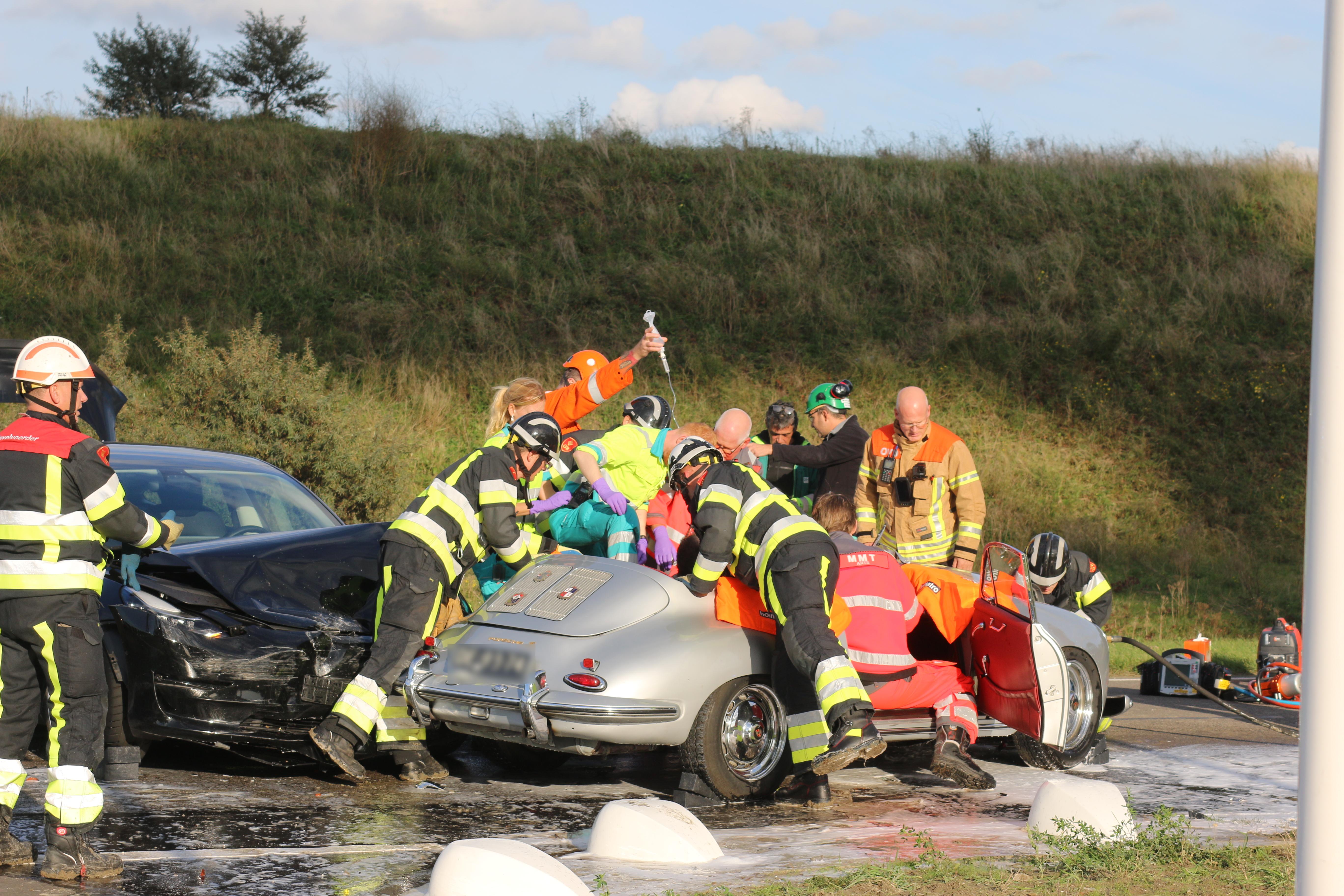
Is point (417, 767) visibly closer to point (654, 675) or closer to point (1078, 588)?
point (654, 675)

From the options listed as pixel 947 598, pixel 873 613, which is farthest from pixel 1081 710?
pixel 873 613

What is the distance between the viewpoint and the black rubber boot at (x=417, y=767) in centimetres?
643

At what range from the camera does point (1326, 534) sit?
115 inches

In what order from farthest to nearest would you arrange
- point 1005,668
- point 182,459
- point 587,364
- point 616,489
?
1. point 587,364
2. point 616,489
3. point 182,459
4. point 1005,668

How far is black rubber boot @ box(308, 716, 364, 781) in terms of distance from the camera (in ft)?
19.5

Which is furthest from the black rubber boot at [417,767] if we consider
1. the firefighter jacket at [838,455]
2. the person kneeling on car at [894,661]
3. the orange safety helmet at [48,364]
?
the firefighter jacket at [838,455]

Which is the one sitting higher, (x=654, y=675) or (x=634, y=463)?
(x=634, y=463)

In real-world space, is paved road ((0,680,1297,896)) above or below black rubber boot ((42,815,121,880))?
below

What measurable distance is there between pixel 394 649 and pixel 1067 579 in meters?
4.46

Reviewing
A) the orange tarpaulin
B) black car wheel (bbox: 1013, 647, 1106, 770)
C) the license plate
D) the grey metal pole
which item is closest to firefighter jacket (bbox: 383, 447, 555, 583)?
the license plate

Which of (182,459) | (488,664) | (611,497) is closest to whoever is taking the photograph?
(488,664)

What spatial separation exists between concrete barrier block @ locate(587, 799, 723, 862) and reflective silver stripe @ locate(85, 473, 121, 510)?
7.59 feet

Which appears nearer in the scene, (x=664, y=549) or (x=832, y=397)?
(x=664, y=549)

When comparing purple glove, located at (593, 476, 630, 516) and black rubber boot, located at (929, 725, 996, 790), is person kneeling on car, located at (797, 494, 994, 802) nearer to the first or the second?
black rubber boot, located at (929, 725, 996, 790)
